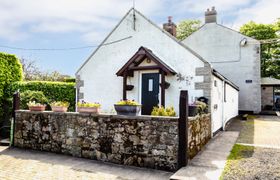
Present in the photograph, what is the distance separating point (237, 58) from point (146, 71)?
12.4 metres

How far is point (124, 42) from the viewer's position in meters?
12.4

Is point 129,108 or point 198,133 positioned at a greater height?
point 129,108

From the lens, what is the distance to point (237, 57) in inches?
810

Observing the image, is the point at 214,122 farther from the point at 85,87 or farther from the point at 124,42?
the point at 85,87

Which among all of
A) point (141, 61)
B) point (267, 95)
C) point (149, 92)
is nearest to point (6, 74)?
point (141, 61)

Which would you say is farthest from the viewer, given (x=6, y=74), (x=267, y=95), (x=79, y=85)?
(x=267, y=95)

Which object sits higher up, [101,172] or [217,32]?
[217,32]

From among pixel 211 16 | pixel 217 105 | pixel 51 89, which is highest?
pixel 211 16

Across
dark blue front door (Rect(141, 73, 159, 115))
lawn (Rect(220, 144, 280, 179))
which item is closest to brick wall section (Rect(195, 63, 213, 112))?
dark blue front door (Rect(141, 73, 159, 115))

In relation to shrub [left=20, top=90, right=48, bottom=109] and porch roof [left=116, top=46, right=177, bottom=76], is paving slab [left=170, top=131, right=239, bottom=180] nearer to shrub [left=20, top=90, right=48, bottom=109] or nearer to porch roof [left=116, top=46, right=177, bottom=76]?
porch roof [left=116, top=46, right=177, bottom=76]

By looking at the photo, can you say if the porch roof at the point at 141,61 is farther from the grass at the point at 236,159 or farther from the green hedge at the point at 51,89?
the green hedge at the point at 51,89

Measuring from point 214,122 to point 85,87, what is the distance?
280 inches

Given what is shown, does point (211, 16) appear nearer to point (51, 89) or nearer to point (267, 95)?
point (267, 95)

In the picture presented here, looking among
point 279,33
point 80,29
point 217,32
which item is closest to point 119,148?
point 80,29
